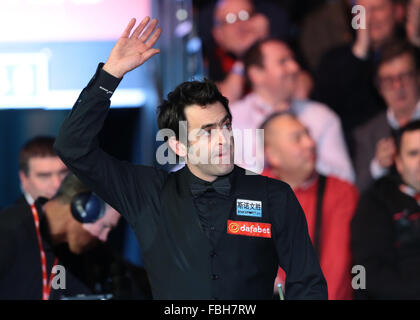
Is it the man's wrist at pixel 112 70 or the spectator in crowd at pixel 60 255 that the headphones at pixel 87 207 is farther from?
the man's wrist at pixel 112 70

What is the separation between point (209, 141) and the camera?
265cm

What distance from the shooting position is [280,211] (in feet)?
8.45

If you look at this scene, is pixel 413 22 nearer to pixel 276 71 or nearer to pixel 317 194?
pixel 276 71

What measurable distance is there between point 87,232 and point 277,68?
2023 mm

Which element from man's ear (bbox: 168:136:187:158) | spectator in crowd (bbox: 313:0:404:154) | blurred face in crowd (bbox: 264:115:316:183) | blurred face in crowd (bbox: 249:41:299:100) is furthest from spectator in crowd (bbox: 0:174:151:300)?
spectator in crowd (bbox: 313:0:404:154)

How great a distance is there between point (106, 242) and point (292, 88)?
2005 mm

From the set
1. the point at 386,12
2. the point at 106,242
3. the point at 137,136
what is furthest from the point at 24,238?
the point at 386,12

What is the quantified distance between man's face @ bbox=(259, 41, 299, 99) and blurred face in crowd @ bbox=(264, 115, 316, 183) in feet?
1.26

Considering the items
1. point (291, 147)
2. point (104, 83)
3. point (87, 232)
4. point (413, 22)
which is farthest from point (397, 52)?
point (104, 83)

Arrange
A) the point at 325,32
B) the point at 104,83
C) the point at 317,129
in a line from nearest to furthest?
1. the point at 104,83
2. the point at 317,129
3. the point at 325,32

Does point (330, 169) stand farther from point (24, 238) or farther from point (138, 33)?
point (138, 33)

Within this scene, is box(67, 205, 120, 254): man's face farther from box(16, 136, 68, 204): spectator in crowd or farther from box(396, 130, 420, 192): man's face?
box(396, 130, 420, 192): man's face

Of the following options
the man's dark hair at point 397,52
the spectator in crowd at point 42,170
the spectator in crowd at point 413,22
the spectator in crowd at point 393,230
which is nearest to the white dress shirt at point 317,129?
the spectator in crowd at point 393,230

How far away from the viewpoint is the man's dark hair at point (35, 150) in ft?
13.9
